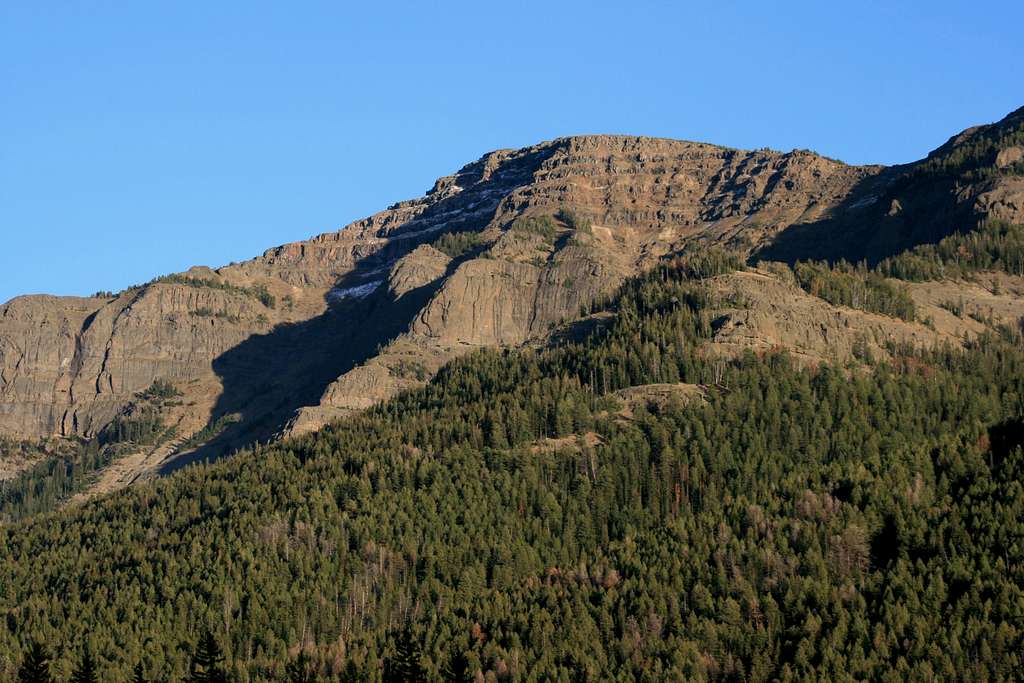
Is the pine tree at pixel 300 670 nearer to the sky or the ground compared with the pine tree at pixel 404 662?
nearer to the ground

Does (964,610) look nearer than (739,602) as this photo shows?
Yes

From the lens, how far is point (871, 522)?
197000 mm

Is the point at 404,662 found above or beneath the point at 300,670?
above

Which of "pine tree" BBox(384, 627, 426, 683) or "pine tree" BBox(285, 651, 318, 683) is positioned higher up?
"pine tree" BBox(384, 627, 426, 683)

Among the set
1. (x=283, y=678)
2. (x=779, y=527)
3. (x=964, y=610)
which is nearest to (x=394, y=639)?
(x=283, y=678)

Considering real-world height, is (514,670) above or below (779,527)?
below

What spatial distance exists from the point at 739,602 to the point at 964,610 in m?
24.3

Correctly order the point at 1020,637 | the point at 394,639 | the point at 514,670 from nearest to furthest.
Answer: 1. the point at 1020,637
2. the point at 514,670
3. the point at 394,639

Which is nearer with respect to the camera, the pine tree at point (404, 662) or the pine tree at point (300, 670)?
the pine tree at point (404, 662)

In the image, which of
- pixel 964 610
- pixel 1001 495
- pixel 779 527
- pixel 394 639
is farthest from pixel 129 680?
pixel 1001 495

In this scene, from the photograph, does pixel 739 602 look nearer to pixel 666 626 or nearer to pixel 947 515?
pixel 666 626

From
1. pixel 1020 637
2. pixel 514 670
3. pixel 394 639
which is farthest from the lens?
pixel 394 639

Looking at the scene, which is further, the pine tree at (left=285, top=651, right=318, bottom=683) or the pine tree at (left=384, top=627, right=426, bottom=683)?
the pine tree at (left=285, top=651, right=318, bottom=683)

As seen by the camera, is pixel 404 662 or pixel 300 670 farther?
pixel 300 670
